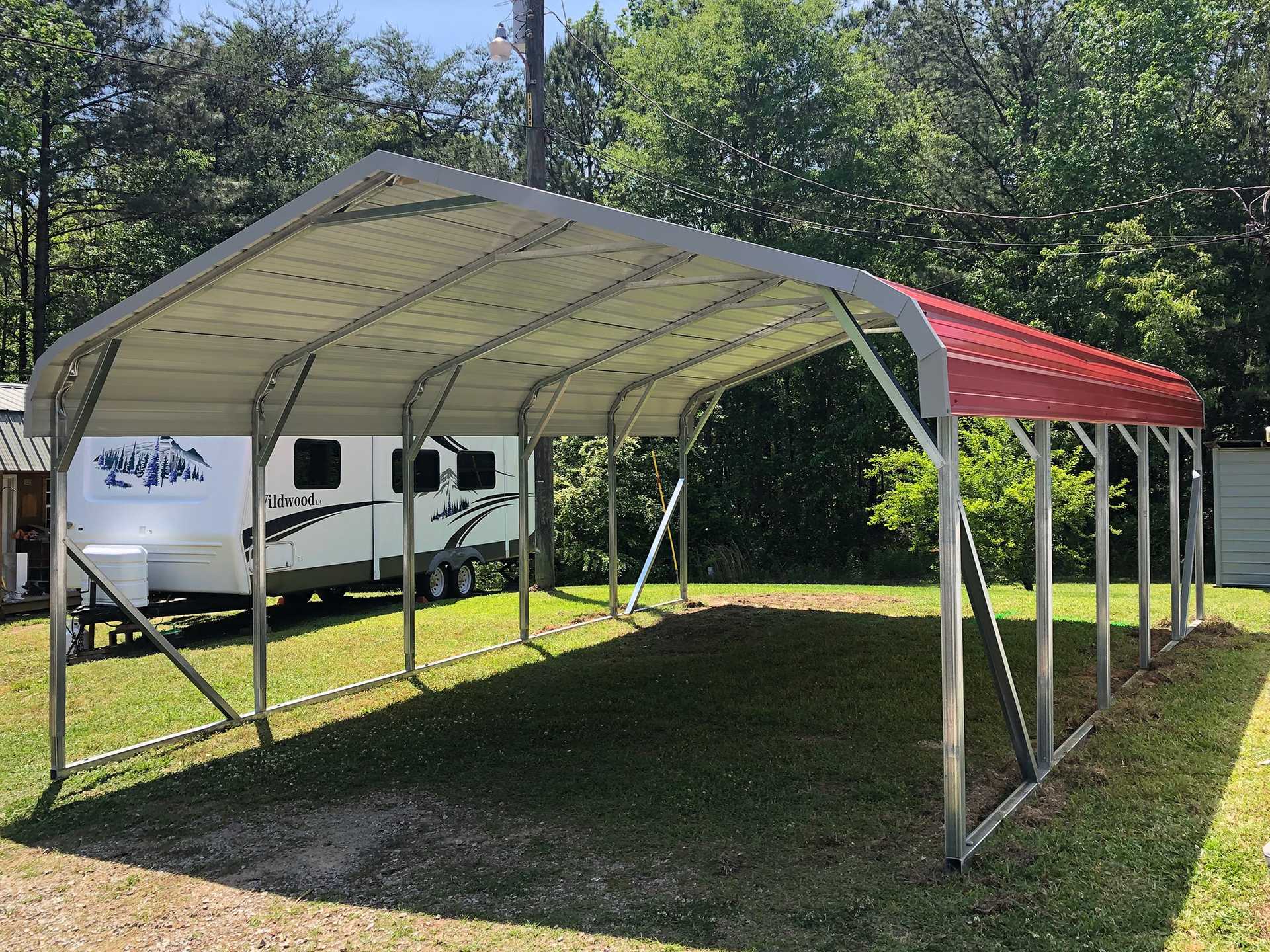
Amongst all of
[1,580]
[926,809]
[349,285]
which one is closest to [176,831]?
[349,285]

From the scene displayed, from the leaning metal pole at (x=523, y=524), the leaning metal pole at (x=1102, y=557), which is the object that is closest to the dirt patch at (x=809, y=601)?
the leaning metal pole at (x=523, y=524)

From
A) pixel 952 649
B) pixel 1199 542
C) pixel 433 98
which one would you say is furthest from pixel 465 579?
pixel 433 98

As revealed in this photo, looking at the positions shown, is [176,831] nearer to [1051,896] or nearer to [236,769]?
[236,769]

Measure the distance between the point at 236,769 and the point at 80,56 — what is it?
18498 mm

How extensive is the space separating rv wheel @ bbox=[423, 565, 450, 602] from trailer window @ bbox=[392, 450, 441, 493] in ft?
3.75

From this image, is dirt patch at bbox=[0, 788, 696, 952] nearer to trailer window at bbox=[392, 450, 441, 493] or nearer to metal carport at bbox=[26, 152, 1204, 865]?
metal carport at bbox=[26, 152, 1204, 865]

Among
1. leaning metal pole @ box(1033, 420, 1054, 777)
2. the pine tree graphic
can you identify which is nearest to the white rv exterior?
the pine tree graphic

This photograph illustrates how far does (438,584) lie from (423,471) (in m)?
1.72

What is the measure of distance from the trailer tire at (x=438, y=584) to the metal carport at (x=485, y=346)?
462cm

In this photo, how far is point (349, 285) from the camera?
6160mm

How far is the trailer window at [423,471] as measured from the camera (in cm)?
1279

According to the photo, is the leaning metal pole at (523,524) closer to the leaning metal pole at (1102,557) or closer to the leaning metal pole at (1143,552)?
the leaning metal pole at (1102,557)

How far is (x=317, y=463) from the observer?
11586mm

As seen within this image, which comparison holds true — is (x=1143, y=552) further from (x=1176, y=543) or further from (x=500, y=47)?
(x=500, y=47)
